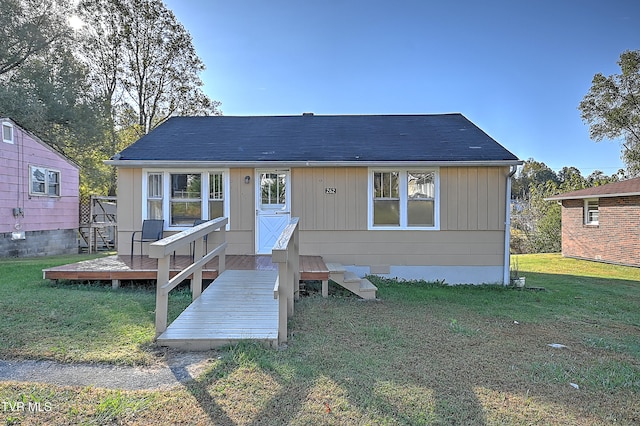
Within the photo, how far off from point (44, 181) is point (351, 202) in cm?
1118

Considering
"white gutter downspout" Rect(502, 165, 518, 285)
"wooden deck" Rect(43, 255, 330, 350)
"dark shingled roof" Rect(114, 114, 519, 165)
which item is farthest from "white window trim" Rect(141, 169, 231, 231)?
"white gutter downspout" Rect(502, 165, 518, 285)

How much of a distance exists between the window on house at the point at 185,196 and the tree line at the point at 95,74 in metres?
10.3

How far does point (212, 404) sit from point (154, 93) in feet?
67.0

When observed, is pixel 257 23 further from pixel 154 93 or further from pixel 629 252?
pixel 629 252

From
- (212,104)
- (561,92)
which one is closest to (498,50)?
(561,92)

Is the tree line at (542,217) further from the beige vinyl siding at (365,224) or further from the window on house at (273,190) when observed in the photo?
the window on house at (273,190)

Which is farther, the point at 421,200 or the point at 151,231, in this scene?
the point at 421,200

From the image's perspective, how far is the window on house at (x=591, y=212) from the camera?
1395cm

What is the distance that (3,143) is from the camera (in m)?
10.4

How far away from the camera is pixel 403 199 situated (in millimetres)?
7555

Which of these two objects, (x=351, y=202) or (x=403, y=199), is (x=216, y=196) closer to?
(x=351, y=202)

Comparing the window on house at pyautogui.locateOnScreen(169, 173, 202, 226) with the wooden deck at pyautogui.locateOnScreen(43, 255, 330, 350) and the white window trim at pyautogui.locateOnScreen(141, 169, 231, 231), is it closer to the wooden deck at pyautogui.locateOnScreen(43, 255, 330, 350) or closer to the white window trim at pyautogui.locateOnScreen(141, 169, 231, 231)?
the white window trim at pyautogui.locateOnScreen(141, 169, 231, 231)

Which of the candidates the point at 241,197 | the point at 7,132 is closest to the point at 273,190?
the point at 241,197

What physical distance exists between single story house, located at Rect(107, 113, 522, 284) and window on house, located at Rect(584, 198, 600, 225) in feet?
30.6
